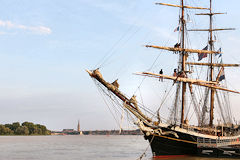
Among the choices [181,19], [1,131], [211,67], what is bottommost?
[1,131]

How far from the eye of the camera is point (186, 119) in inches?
1746

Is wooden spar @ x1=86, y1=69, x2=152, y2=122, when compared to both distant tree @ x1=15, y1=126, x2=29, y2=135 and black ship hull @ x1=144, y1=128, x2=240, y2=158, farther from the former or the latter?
distant tree @ x1=15, y1=126, x2=29, y2=135

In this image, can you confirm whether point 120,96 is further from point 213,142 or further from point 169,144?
point 213,142

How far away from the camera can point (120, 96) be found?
35.3m

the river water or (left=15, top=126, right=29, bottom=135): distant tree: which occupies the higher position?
(left=15, top=126, right=29, bottom=135): distant tree

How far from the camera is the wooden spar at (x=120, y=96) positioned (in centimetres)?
3386

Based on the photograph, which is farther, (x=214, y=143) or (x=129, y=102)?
(x=214, y=143)

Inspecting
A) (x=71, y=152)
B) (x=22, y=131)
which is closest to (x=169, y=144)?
(x=71, y=152)

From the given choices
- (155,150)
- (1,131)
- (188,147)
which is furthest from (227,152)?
(1,131)

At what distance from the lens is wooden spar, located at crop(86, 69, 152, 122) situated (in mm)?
33862

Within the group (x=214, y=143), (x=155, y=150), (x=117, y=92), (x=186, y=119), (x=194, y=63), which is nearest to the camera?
(x=117, y=92)

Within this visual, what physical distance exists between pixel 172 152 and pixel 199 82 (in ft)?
42.1

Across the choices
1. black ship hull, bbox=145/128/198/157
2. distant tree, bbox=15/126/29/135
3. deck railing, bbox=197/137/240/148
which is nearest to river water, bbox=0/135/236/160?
black ship hull, bbox=145/128/198/157

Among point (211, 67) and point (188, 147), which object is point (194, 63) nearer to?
point (211, 67)
